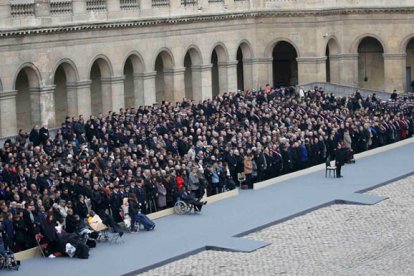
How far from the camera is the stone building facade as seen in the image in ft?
185

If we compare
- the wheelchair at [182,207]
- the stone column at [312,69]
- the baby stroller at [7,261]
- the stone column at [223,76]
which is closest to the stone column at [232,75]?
the stone column at [223,76]

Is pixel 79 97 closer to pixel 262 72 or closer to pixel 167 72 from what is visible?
pixel 167 72

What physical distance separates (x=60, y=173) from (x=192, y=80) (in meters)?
26.6

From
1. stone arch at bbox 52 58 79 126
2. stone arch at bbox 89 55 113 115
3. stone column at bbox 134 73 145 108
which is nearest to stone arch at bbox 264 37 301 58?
stone column at bbox 134 73 145 108

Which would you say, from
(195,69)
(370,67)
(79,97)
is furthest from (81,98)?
(370,67)

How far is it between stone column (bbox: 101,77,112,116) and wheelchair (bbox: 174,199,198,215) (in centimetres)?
1817

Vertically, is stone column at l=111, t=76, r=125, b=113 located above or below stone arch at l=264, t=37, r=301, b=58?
below

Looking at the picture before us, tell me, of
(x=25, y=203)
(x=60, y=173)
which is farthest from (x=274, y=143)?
(x=25, y=203)

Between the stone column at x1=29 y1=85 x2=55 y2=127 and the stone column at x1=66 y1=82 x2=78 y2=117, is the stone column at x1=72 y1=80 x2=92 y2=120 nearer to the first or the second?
the stone column at x1=66 y1=82 x2=78 y2=117

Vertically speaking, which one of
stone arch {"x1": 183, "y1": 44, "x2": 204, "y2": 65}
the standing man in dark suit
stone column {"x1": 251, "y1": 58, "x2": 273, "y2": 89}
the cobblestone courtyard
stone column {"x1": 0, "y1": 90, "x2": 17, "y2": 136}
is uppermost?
stone arch {"x1": 183, "y1": 44, "x2": 204, "y2": 65}

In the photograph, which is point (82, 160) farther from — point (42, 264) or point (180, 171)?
point (42, 264)

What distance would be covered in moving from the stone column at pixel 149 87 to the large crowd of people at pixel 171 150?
4.46 m

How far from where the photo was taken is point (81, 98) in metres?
59.4

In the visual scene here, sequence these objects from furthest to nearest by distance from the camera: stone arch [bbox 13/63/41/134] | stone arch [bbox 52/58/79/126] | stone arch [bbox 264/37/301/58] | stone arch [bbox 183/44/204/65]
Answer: stone arch [bbox 264/37/301/58], stone arch [bbox 183/44/204/65], stone arch [bbox 52/58/79/126], stone arch [bbox 13/63/41/134]
